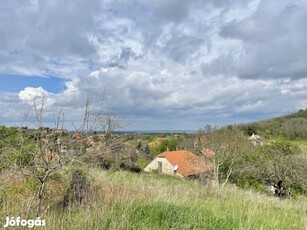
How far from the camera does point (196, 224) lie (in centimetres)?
457

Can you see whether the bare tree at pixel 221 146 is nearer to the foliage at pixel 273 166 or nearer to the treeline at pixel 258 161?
the treeline at pixel 258 161

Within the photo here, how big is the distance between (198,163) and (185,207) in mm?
17719

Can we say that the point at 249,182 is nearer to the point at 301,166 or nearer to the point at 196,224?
the point at 301,166

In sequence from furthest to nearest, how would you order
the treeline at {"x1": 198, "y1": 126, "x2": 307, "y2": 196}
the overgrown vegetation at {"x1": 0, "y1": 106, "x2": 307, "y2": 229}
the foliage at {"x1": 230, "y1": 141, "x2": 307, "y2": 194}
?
the foliage at {"x1": 230, "y1": 141, "x2": 307, "y2": 194} < the treeline at {"x1": 198, "y1": 126, "x2": 307, "y2": 196} < the overgrown vegetation at {"x1": 0, "y1": 106, "x2": 307, "y2": 229}

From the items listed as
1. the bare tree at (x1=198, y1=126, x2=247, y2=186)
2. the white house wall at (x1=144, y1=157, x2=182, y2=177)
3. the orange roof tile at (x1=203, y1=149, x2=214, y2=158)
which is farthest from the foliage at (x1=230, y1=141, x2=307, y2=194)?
the white house wall at (x1=144, y1=157, x2=182, y2=177)

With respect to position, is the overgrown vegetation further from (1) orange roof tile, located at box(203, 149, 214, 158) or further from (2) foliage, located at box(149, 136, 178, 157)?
(2) foliage, located at box(149, 136, 178, 157)

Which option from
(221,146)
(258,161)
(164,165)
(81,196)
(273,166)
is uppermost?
(221,146)

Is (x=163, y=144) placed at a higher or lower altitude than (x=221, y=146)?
lower

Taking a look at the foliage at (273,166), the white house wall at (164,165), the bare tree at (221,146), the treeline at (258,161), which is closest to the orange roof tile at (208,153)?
the bare tree at (221,146)

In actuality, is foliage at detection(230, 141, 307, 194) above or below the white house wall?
above

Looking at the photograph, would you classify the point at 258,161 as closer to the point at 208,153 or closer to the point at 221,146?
the point at 221,146

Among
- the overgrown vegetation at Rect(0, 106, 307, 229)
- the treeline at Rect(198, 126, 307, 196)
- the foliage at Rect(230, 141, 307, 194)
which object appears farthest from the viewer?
the foliage at Rect(230, 141, 307, 194)

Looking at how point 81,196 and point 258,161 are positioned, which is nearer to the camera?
point 81,196

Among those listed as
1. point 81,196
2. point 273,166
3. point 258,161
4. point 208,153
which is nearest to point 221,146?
point 208,153
